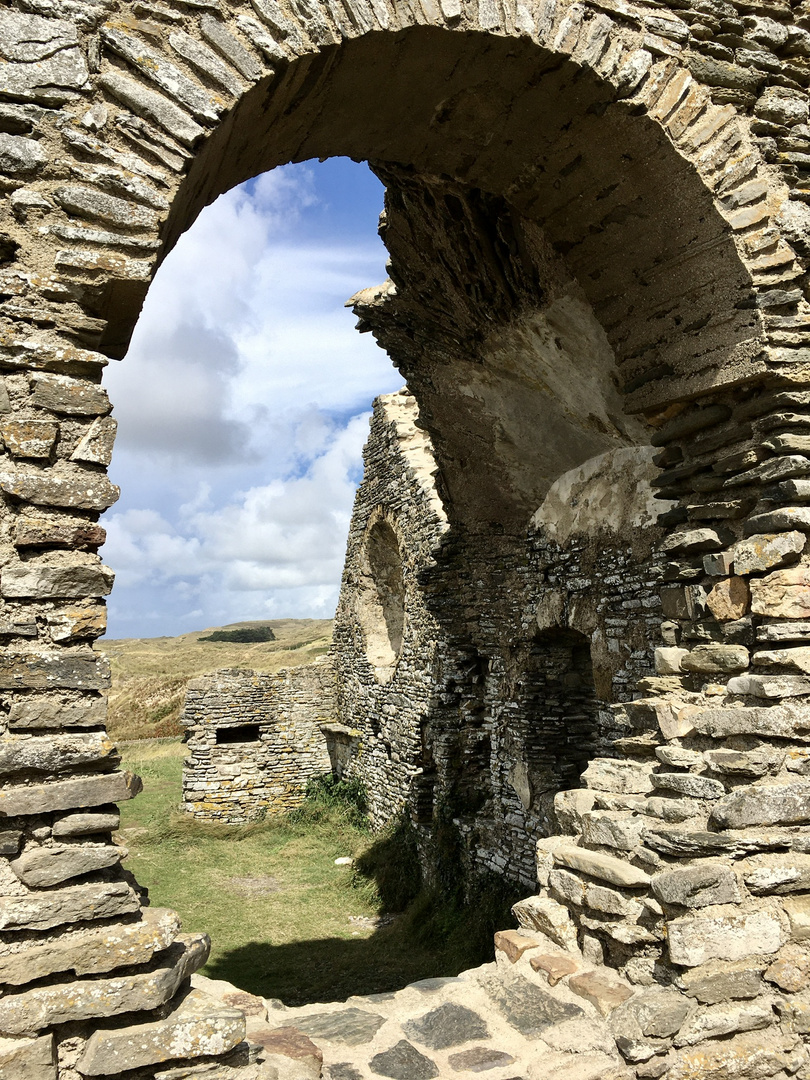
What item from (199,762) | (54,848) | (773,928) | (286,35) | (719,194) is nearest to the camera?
(54,848)

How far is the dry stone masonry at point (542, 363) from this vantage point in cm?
227

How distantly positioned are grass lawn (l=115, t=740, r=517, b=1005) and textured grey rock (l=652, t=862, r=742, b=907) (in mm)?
4919

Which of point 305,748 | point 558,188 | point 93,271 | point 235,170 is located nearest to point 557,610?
point 558,188

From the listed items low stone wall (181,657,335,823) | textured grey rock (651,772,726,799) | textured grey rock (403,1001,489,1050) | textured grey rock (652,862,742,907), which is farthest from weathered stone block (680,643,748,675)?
low stone wall (181,657,335,823)

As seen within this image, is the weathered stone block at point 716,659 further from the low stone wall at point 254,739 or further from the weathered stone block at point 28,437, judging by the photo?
the low stone wall at point 254,739

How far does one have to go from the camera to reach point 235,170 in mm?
3199

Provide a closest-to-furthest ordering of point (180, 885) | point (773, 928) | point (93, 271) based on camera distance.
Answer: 1. point (93, 271)
2. point (773, 928)
3. point (180, 885)

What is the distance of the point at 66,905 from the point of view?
86.0 inches

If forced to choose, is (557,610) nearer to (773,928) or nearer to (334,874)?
(773,928)

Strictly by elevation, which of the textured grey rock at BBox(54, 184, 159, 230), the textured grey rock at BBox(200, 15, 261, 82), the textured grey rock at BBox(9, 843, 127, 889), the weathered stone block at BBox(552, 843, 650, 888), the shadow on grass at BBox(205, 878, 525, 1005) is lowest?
the shadow on grass at BBox(205, 878, 525, 1005)

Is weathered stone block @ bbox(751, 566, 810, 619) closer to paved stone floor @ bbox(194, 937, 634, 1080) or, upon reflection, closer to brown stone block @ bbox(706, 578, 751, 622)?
brown stone block @ bbox(706, 578, 751, 622)

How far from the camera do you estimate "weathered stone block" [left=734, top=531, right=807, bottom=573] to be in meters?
3.46

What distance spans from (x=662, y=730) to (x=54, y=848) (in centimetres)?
265

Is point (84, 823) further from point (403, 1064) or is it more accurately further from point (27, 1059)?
point (403, 1064)
